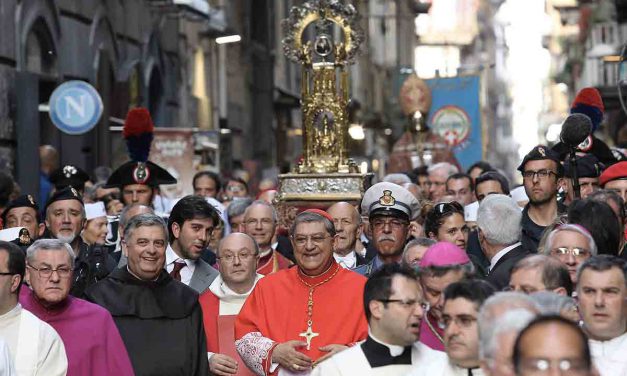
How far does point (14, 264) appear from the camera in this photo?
967cm

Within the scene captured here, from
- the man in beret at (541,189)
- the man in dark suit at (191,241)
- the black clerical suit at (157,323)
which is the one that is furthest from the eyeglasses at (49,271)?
the man in beret at (541,189)

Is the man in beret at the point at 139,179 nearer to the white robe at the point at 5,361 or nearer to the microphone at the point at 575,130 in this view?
the microphone at the point at 575,130

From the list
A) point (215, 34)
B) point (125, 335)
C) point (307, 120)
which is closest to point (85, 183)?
point (307, 120)

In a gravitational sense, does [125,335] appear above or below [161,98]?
below

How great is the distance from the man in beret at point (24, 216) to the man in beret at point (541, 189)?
11.7ft

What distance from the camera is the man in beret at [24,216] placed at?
1285 cm

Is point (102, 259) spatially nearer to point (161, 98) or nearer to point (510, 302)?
point (510, 302)

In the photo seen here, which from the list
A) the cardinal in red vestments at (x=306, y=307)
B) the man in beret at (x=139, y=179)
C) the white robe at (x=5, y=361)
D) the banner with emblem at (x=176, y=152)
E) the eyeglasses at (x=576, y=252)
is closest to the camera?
the white robe at (x=5, y=361)

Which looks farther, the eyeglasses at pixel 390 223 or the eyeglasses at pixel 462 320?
the eyeglasses at pixel 390 223

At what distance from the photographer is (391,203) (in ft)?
38.7

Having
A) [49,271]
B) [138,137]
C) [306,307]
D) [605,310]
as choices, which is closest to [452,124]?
[138,137]

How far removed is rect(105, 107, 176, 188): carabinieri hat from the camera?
1505 centimetres

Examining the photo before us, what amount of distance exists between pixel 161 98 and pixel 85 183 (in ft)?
42.2

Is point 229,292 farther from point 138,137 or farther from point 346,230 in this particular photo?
point 138,137
